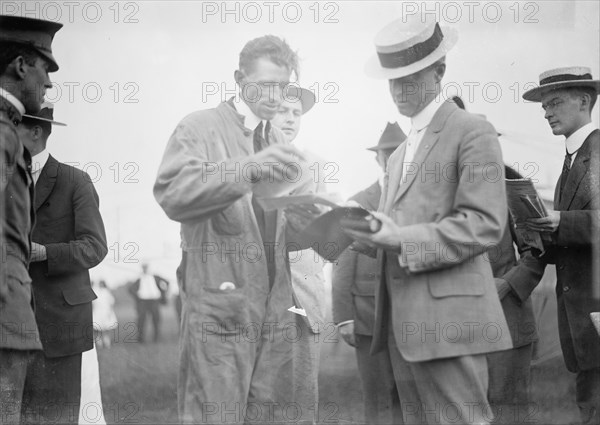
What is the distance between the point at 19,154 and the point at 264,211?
131 cm

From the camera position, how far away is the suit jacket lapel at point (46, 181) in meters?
4.86

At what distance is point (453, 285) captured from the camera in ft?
14.4

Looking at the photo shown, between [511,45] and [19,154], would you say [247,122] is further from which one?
[511,45]

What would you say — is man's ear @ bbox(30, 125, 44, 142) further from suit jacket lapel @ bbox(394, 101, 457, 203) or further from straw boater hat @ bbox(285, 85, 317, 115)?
suit jacket lapel @ bbox(394, 101, 457, 203)

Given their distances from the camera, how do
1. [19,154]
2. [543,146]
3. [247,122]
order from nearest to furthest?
[19,154] → [247,122] → [543,146]

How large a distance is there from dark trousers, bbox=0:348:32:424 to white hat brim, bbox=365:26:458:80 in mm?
2416

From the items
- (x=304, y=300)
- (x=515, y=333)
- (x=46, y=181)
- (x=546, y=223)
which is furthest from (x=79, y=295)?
(x=546, y=223)

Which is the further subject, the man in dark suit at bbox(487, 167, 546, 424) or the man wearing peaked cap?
the man in dark suit at bbox(487, 167, 546, 424)

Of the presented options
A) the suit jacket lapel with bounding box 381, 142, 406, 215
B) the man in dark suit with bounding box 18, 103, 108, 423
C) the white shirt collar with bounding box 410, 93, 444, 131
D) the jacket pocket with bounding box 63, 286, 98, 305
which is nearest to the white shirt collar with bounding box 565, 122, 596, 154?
the white shirt collar with bounding box 410, 93, 444, 131

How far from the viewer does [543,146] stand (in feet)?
16.9

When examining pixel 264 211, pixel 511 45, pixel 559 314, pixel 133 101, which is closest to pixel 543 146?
pixel 511 45

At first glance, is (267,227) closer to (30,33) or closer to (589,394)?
(30,33)

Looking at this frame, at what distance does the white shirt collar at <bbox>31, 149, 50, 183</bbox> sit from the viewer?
4.89m

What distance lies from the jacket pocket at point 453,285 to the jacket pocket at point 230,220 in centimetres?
106
